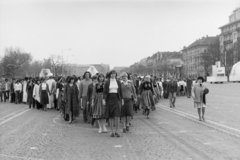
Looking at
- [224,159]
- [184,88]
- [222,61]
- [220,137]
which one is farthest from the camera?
[222,61]

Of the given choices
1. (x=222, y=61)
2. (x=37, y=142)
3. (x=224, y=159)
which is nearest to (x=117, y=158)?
(x=224, y=159)

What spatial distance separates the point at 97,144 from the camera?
763 centimetres

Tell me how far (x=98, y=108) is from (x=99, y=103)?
16 cm

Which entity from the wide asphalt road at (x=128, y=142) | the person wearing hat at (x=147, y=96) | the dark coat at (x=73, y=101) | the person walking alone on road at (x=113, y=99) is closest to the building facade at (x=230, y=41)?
the person wearing hat at (x=147, y=96)

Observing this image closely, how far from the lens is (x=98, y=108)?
9.52 metres

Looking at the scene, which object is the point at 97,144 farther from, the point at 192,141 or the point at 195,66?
the point at 195,66

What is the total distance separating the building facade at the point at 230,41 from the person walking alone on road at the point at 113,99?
70932 millimetres

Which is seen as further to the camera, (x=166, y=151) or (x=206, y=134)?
(x=206, y=134)

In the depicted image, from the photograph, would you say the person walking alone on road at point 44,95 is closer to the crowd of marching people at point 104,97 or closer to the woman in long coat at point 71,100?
the crowd of marching people at point 104,97

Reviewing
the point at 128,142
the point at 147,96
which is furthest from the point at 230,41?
the point at 128,142

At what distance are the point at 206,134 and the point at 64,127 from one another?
478cm

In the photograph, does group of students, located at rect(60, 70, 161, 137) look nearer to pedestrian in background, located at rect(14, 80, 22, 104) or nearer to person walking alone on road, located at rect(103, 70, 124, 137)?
person walking alone on road, located at rect(103, 70, 124, 137)

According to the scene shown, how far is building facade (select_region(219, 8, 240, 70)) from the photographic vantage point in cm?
7575

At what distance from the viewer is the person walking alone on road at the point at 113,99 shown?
876 cm
